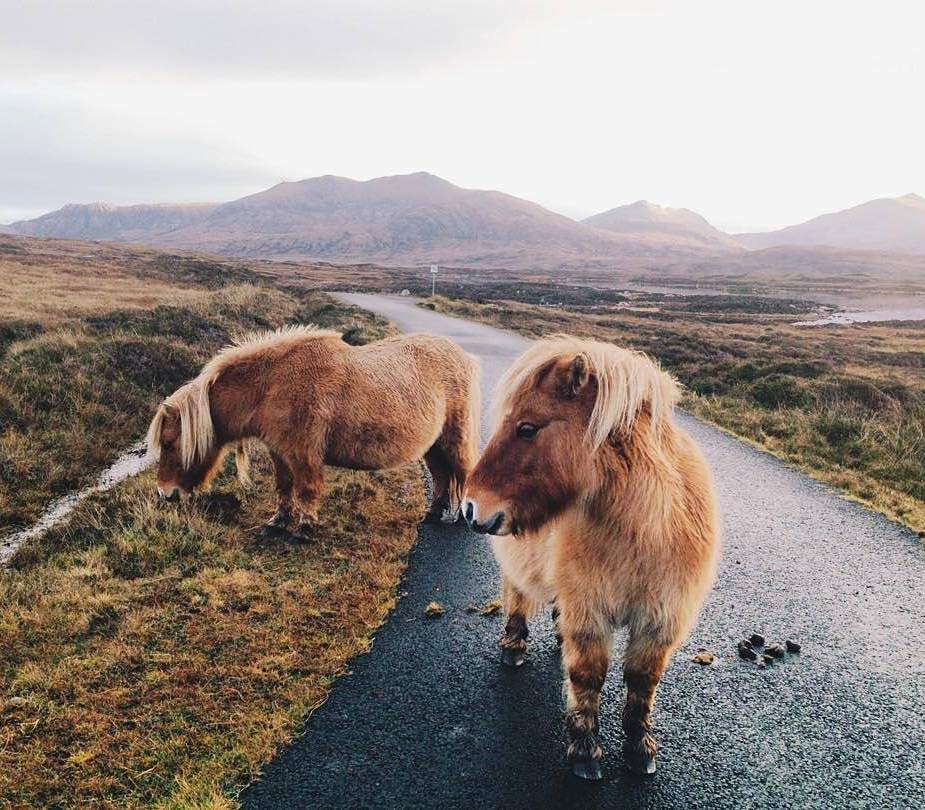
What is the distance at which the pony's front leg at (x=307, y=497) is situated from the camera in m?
6.73

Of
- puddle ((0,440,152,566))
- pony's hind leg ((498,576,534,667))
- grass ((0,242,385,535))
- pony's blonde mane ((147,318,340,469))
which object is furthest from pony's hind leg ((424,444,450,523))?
grass ((0,242,385,535))

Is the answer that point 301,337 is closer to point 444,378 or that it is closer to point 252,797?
point 444,378

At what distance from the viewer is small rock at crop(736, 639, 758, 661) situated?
4883mm

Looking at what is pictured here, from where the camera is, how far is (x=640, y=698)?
3.66 meters

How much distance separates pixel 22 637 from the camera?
4.93 meters

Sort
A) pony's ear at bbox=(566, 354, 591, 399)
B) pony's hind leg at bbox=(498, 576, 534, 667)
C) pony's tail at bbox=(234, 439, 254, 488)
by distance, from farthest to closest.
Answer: pony's tail at bbox=(234, 439, 254, 488) < pony's hind leg at bbox=(498, 576, 534, 667) < pony's ear at bbox=(566, 354, 591, 399)

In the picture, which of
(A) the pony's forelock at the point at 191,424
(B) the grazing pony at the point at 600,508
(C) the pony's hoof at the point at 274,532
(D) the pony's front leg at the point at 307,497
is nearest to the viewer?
(B) the grazing pony at the point at 600,508

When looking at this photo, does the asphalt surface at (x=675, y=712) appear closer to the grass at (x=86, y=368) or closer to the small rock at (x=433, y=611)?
the small rock at (x=433, y=611)

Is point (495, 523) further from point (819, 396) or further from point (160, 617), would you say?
point (819, 396)

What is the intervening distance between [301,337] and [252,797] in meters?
4.93

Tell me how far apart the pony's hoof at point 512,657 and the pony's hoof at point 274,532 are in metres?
3.32

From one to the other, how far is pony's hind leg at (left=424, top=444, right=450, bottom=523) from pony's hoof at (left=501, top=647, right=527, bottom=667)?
315 cm

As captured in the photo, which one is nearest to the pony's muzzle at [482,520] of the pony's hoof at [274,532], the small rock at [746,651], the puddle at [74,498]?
the small rock at [746,651]

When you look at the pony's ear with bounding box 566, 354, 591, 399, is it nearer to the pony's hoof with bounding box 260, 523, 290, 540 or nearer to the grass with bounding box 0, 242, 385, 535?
the pony's hoof with bounding box 260, 523, 290, 540
